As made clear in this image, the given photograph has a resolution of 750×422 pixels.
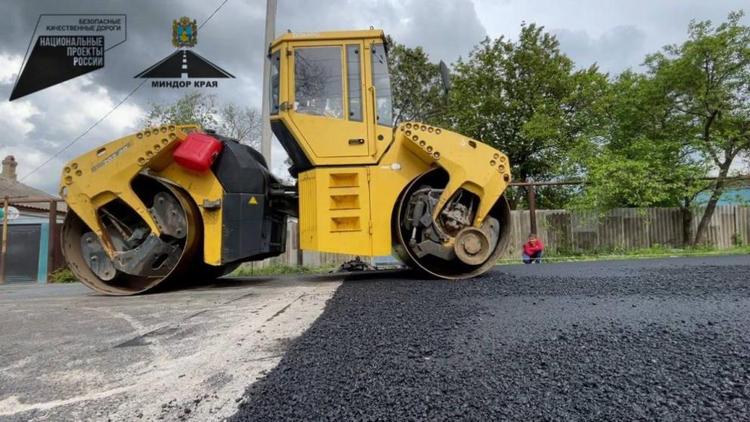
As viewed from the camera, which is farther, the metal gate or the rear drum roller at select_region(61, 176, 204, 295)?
the metal gate

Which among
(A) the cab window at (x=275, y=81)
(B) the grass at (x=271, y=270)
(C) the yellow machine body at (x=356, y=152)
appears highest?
(A) the cab window at (x=275, y=81)

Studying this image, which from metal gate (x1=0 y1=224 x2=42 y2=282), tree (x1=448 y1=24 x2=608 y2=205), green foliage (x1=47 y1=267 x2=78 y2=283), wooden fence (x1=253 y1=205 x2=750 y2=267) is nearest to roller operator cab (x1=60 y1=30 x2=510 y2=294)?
wooden fence (x1=253 y1=205 x2=750 y2=267)

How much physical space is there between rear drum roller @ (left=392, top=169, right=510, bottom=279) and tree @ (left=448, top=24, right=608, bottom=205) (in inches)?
436

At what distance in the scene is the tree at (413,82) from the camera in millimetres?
16281

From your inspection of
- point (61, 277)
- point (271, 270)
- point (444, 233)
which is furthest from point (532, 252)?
point (61, 277)

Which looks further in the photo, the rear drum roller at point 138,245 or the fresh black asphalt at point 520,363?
the rear drum roller at point 138,245

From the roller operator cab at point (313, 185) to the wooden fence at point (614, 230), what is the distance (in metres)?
4.90

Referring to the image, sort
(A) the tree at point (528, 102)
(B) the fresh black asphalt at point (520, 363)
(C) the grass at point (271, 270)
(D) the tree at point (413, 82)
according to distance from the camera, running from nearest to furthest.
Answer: (B) the fresh black asphalt at point (520, 363), (C) the grass at point (271, 270), (A) the tree at point (528, 102), (D) the tree at point (413, 82)

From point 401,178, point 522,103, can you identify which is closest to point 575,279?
point 401,178

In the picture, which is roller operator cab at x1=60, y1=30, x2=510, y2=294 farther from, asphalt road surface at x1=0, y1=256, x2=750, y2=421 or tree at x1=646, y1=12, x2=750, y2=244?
tree at x1=646, y1=12, x2=750, y2=244

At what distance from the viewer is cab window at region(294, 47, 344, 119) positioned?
3930 millimetres

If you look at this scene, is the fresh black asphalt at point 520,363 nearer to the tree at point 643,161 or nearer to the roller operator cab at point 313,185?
the roller operator cab at point 313,185

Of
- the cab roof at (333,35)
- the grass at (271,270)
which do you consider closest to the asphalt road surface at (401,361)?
the cab roof at (333,35)

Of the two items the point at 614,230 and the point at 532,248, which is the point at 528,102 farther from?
the point at 532,248
